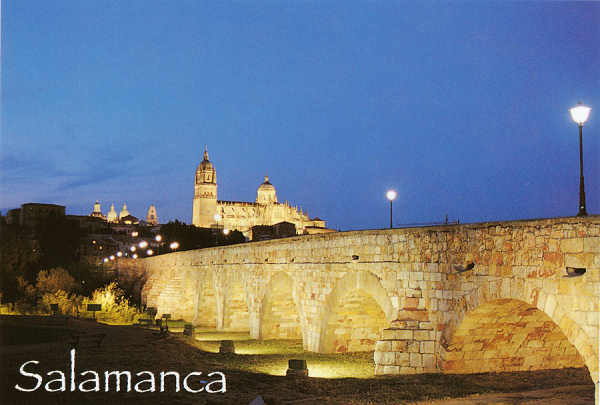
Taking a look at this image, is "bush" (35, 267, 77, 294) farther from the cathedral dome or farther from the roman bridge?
the cathedral dome

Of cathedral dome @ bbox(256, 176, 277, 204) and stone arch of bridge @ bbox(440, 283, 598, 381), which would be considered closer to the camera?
stone arch of bridge @ bbox(440, 283, 598, 381)

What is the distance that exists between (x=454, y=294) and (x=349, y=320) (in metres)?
6.14

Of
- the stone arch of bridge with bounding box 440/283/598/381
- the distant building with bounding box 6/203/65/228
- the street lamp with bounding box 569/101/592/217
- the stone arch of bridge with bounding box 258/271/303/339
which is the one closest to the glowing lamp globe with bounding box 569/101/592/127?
the street lamp with bounding box 569/101/592/217

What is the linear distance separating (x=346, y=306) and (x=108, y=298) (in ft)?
54.6

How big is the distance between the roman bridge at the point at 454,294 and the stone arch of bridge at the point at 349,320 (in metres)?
0.03

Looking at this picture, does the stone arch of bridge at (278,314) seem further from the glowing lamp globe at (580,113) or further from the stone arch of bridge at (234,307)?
the glowing lamp globe at (580,113)

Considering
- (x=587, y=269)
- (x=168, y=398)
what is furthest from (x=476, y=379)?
(x=168, y=398)

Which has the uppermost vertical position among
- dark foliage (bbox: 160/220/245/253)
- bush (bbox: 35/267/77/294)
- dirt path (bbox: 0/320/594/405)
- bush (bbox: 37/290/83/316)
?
dark foliage (bbox: 160/220/245/253)

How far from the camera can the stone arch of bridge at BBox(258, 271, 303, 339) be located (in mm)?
20817

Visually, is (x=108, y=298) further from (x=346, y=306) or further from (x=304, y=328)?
(x=346, y=306)

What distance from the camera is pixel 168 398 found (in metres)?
9.20

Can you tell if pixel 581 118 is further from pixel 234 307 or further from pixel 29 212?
pixel 29 212

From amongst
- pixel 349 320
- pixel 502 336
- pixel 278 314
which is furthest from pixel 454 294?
pixel 278 314

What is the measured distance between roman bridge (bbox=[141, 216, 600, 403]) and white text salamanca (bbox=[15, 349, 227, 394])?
3576 millimetres
